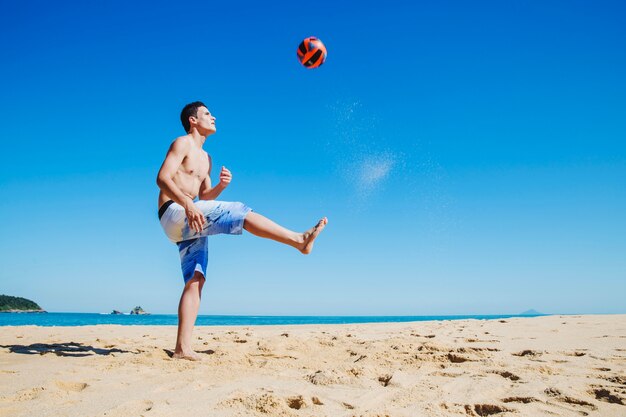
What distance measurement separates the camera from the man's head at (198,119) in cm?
433

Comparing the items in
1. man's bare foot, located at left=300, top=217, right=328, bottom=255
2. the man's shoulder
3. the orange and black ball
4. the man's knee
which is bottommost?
the man's knee

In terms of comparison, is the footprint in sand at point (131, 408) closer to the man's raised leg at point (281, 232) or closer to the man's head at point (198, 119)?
the man's raised leg at point (281, 232)

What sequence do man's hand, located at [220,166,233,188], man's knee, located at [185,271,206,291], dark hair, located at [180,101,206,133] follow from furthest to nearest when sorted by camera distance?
man's hand, located at [220,166,233,188] → dark hair, located at [180,101,206,133] → man's knee, located at [185,271,206,291]

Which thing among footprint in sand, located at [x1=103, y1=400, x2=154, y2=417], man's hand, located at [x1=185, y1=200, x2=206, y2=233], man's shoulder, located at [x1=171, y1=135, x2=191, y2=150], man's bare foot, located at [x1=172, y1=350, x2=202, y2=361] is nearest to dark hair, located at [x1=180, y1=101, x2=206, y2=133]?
man's shoulder, located at [x1=171, y1=135, x2=191, y2=150]

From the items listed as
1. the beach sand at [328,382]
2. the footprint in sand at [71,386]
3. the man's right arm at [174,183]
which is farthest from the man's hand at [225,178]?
the footprint in sand at [71,386]

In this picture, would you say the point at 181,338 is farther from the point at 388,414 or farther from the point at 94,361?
the point at 388,414

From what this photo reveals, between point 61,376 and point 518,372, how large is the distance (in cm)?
306

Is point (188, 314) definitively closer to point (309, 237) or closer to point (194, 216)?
point (194, 216)

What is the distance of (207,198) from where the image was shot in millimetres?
4516

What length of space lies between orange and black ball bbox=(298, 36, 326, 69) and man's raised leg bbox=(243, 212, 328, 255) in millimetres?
2836

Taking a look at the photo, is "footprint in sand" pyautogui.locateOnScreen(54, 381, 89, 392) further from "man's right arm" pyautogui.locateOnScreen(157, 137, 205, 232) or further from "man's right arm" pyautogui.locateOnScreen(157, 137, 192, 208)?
"man's right arm" pyautogui.locateOnScreen(157, 137, 192, 208)

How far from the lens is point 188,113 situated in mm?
4383

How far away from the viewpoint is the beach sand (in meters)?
1.96

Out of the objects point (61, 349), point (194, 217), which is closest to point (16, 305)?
point (61, 349)
